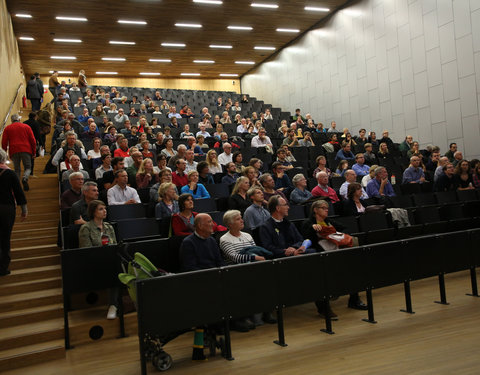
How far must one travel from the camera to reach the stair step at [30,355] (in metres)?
2.71

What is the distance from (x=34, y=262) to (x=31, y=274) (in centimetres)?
27

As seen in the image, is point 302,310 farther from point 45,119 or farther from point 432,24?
point 432,24

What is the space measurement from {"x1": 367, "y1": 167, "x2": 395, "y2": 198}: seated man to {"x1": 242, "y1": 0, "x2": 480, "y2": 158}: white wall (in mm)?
3386

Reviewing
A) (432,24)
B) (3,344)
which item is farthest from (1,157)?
(432,24)

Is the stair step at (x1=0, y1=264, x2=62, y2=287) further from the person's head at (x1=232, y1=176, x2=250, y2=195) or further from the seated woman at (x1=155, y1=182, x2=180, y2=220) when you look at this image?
the person's head at (x1=232, y1=176, x2=250, y2=195)

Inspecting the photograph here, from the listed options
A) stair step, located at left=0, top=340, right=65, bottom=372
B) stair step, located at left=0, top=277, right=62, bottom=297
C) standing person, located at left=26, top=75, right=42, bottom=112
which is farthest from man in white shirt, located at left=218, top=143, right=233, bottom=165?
standing person, located at left=26, top=75, right=42, bottom=112

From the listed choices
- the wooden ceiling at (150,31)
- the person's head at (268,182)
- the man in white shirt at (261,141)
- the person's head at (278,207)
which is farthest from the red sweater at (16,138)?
the wooden ceiling at (150,31)

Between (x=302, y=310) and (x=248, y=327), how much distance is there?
70 centimetres

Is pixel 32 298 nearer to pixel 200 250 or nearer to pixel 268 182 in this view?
pixel 200 250

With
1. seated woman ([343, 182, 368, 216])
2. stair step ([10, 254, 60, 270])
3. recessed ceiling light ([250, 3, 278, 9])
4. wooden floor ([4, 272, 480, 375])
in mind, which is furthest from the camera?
recessed ceiling light ([250, 3, 278, 9])

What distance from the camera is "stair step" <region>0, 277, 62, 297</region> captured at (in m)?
3.51

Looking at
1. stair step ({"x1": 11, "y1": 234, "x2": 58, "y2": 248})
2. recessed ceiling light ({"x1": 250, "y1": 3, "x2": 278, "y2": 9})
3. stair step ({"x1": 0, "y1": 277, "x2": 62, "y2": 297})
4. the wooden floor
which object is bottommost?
the wooden floor

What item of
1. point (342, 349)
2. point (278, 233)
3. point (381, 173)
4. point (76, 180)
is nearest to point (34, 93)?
point (76, 180)

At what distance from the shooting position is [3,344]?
2.85m
